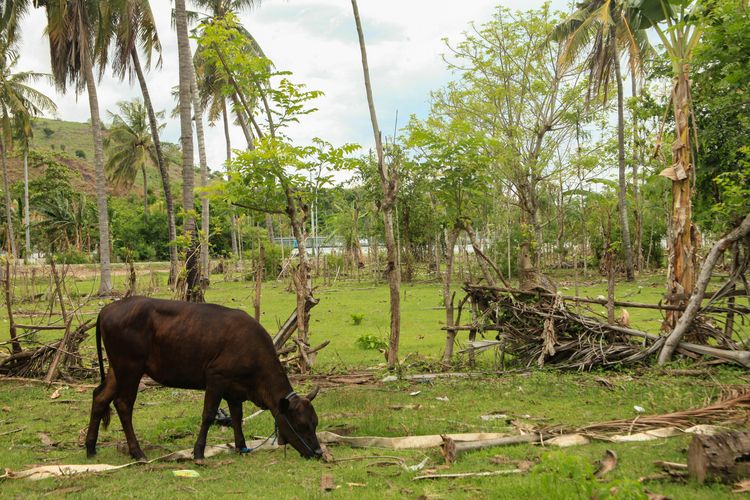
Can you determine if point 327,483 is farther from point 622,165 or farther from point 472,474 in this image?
point 622,165

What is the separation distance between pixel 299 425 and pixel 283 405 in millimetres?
247

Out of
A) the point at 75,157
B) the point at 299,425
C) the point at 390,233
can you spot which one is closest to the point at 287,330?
the point at 390,233

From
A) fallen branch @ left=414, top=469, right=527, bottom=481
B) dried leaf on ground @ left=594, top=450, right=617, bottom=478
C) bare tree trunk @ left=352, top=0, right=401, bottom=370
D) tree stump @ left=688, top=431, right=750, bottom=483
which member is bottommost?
fallen branch @ left=414, top=469, right=527, bottom=481

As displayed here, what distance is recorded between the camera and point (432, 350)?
1243cm

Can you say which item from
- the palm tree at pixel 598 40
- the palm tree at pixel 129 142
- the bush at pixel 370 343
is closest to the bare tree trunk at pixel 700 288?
the bush at pixel 370 343

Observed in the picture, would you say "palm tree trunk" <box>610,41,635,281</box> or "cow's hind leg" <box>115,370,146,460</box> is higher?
"palm tree trunk" <box>610,41,635,281</box>

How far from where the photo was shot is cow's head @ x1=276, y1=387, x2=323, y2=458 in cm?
612

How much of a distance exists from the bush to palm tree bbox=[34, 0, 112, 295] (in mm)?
12298

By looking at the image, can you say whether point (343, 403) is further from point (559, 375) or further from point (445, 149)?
point (445, 149)

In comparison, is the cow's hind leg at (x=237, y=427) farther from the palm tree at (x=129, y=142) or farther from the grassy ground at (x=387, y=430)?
the palm tree at (x=129, y=142)

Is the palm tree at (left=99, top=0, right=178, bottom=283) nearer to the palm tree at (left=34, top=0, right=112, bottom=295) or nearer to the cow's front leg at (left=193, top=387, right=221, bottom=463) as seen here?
the palm tree at (left=34, top=0, right=112, bottom=295)

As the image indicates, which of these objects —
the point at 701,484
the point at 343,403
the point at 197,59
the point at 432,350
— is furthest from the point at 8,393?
the point at 197,59

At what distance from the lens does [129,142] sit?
169ft

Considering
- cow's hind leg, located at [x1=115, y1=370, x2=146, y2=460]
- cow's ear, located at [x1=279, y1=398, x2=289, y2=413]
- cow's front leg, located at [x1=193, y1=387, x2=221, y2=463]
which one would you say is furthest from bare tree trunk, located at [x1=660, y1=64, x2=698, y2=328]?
cow's hind leg, located at [x1=115, y1=370, x2=146, y2=460]
